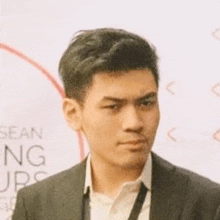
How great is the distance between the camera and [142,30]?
0.62 m

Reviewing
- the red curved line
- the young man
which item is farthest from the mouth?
the red curved line

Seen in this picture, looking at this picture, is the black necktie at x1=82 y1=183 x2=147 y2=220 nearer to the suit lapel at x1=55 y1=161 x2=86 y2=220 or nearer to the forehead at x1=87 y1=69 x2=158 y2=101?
the suit lapel at x1=55 y1=161 x2=86 y2=220

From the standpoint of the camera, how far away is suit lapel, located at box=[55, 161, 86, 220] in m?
0.57

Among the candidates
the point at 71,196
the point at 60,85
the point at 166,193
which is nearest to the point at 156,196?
the point at 166,193

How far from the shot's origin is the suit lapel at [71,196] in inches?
22.5

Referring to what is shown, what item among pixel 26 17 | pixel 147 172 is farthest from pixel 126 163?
pixel 26 17

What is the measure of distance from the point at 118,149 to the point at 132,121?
0.13 ft

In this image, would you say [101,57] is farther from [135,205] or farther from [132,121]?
[135,205]

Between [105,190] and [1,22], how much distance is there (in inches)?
11.9

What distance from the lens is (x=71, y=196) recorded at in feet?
1.91

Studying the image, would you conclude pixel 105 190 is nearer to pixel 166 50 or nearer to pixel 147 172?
pixel 147 172

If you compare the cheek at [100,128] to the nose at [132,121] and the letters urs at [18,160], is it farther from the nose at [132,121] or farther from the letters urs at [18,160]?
the letters urs at [18,160]

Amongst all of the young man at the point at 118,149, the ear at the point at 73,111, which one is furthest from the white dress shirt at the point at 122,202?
the ear at the point at 73,111

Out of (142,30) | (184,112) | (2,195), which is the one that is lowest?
(2,195)
